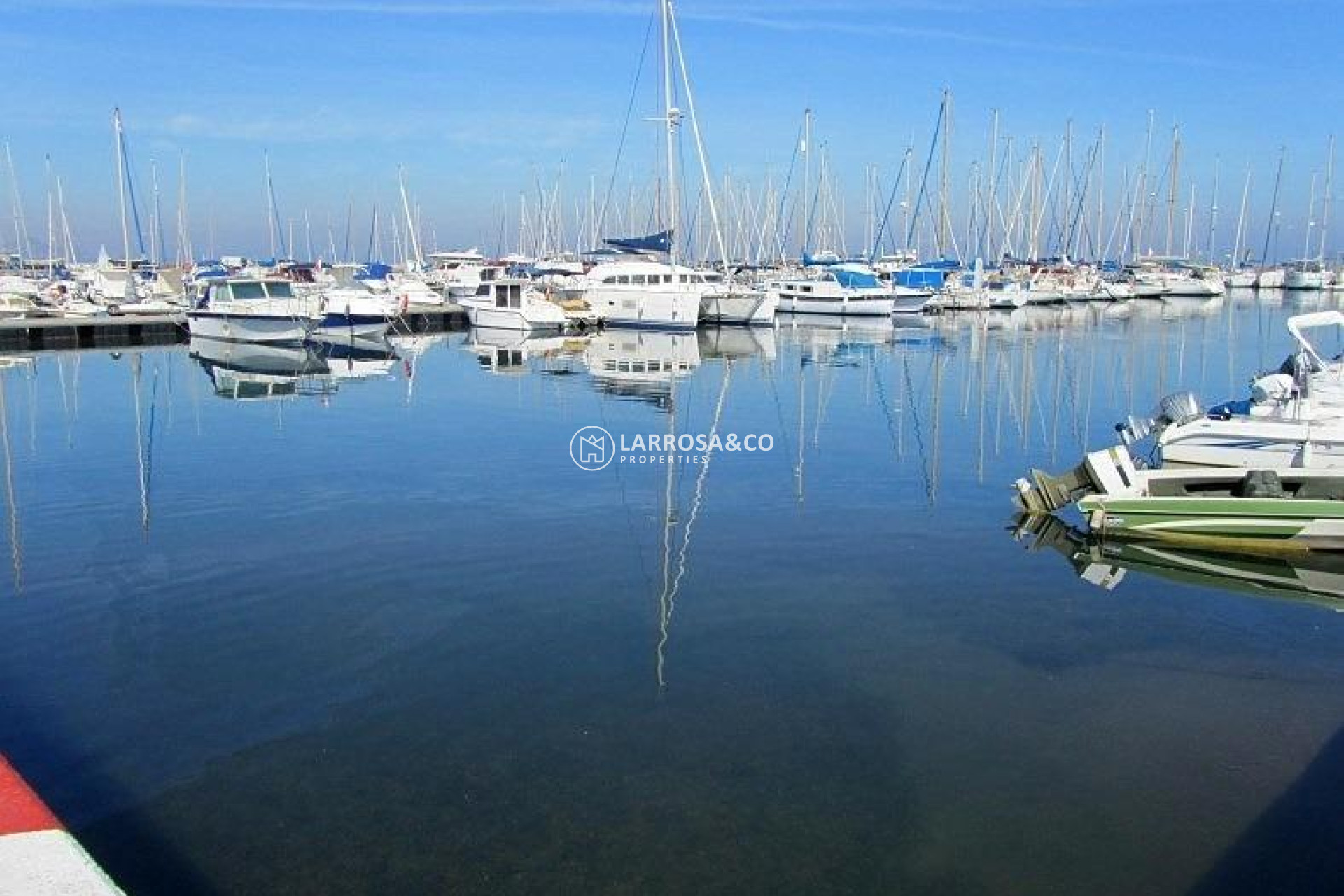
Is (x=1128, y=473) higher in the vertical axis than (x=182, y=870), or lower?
higher

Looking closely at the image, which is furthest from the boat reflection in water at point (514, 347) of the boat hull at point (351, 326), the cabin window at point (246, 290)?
the cabin window at point (246, 290)

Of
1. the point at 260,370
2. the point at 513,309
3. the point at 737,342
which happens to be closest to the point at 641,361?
the point at 737,342

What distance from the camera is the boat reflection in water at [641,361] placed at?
2944cm

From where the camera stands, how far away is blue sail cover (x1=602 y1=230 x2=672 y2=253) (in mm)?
56781

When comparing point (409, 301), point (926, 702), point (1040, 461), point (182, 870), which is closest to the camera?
point (182, 870)

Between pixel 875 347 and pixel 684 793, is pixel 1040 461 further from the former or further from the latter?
pixel 875 347

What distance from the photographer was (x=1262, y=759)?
25.3ft

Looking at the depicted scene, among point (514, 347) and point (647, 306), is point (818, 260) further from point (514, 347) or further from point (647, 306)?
point (514, 347)

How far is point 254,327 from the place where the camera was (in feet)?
130

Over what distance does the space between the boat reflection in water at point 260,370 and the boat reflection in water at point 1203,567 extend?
65.5 ft

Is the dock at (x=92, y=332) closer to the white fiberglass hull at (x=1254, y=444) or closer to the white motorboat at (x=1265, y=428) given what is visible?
the white motorboat at (x=1265, y=428)

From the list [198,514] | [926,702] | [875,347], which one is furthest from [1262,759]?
[875,347]

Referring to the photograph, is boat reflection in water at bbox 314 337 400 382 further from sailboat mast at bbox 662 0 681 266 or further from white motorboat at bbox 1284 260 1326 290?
white motorboat at bbox 1284 260 1326 290

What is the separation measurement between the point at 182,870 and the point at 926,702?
207 inches
